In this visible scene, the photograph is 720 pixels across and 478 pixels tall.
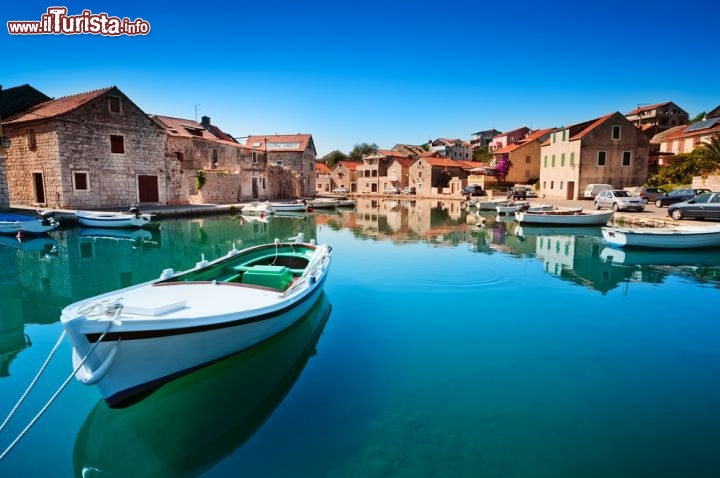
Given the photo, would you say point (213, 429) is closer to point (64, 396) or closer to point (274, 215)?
point (64, 396)

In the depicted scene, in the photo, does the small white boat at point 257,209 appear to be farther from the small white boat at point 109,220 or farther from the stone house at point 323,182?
the stone house at point 323,182

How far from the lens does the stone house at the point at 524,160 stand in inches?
2024

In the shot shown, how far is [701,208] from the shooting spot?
20422 millimetres

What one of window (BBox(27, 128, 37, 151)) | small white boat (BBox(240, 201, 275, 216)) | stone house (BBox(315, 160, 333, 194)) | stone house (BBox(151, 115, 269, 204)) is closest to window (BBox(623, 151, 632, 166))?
small white boat (BBox(240, 201, 275, 216))

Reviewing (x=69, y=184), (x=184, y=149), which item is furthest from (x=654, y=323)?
(x=184, y=149)

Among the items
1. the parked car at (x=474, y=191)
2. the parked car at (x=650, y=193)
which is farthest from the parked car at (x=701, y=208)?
the parked car at (x=474, y=191)

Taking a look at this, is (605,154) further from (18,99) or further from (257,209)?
(18,99)

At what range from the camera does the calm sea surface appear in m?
4.30

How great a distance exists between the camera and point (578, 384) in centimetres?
589

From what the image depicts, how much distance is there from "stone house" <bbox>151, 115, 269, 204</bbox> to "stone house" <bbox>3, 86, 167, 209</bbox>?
128 inches

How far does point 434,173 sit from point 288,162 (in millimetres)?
20817

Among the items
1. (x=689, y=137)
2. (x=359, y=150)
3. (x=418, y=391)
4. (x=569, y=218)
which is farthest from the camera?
(x=359, y=150)

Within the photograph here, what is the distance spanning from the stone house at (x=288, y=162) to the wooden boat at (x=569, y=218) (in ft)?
92.5

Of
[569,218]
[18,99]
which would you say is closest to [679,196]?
[569,218]
